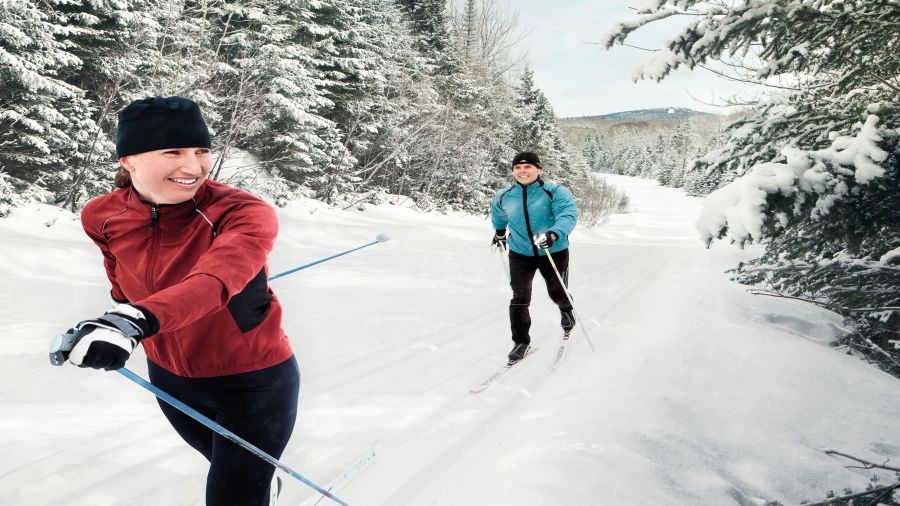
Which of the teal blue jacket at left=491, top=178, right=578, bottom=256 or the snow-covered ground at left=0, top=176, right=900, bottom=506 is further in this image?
the teal blue jacket at left=491, top=178, right=578, bottom=256

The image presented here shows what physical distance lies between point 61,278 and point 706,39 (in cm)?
815

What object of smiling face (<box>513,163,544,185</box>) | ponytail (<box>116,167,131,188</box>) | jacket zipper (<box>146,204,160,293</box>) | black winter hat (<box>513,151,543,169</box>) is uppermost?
black winter hat (<box>513,151,543,169</box>)

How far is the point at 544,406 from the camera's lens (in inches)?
155

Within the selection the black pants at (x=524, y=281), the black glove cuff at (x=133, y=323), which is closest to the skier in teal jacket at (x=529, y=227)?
the black pants at (x=524, y=281)

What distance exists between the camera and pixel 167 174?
1619mm

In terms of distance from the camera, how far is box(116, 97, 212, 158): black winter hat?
64.2 inches

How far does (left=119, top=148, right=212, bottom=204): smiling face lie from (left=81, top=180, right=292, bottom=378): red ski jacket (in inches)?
1.4

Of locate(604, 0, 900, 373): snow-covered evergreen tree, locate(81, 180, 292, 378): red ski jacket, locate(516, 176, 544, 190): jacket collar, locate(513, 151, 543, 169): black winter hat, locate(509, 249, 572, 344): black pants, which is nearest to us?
locate(81, 180, 292, 378): red ski jacket

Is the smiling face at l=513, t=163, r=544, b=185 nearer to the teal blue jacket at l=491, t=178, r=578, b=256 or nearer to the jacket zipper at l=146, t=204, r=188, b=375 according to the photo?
the teal blue jacket at l=491, t=178, r=578, b=256

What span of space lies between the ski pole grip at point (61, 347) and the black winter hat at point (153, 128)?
0.69m

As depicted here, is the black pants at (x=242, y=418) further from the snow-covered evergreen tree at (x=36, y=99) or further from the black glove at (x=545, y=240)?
the snow-covered evergreen tree at (x=36, y=99)

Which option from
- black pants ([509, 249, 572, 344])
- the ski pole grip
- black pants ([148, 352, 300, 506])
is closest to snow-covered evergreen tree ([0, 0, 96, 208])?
black pants ([509, 249, 572, 344])

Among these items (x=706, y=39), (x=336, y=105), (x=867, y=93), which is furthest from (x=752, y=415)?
(x=336, y=105)

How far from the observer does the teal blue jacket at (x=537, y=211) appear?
16.3ft
